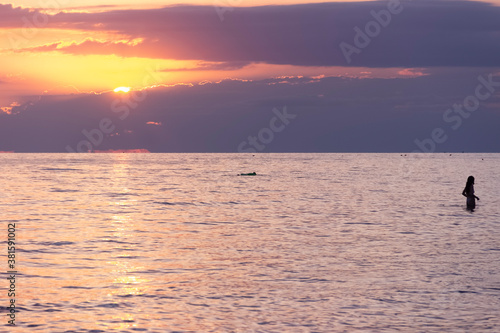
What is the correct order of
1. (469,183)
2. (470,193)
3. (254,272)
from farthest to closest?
1. (470,193)
2. (469,183)
3. (254,272)

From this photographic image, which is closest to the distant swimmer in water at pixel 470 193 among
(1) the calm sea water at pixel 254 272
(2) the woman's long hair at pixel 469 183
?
(2) the woman's long hair at pixel 469 183

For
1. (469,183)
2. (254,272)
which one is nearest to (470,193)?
(469,183)

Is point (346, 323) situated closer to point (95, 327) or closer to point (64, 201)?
point (95, 327)

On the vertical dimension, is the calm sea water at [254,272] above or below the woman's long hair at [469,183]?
below

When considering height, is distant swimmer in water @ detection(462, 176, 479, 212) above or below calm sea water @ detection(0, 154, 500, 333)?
above

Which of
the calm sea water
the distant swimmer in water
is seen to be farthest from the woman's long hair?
the calm sea water

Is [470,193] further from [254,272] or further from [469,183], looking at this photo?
[254,272]

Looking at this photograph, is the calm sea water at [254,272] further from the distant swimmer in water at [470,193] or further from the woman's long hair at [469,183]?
the woman's long hair at [469,183]

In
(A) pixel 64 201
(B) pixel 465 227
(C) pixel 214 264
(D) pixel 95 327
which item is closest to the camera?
(D) pixel 95 327

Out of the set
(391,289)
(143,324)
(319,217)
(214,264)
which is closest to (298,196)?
(319,217)

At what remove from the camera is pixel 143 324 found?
18.5 meters

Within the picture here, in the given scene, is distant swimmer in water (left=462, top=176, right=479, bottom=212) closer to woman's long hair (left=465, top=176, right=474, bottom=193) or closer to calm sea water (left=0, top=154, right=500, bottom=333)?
woman's long hair (left=465, top=176, right=474, bottom=193)

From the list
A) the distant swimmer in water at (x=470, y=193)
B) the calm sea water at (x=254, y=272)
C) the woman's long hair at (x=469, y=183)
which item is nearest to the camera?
the calm sea water at (x=254, y=272)

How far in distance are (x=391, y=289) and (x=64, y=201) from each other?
160 ft
